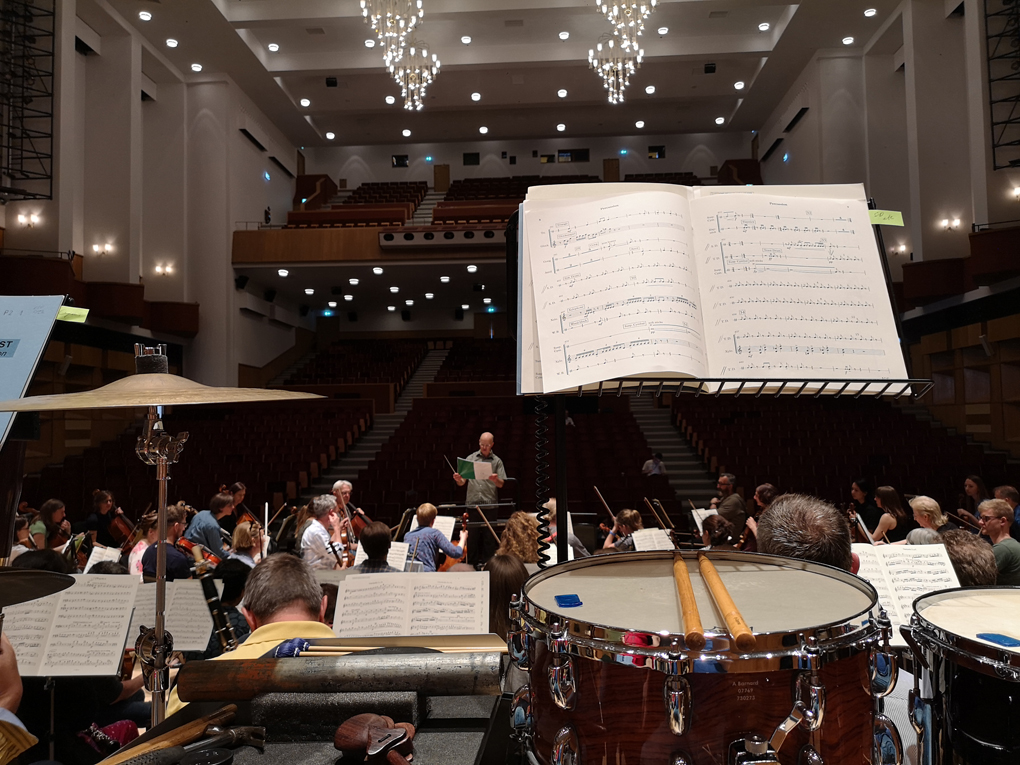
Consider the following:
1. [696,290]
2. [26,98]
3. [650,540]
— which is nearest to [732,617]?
[696,290]

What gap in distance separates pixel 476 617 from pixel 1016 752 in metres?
1.44

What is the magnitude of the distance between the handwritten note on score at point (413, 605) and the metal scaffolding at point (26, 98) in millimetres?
10829

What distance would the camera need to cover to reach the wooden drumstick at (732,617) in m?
0.72

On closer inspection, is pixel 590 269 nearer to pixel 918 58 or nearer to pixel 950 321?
pixel 950 321

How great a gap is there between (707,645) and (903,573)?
1559mm

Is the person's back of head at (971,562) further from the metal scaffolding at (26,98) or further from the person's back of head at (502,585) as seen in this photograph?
the metal scaffolding at (26,98)

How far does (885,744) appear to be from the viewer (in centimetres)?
87

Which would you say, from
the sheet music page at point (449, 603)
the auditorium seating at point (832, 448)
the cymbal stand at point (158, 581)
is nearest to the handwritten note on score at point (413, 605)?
the sheet music page at point (449, 603)

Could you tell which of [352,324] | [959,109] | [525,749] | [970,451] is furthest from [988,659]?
[352,324]

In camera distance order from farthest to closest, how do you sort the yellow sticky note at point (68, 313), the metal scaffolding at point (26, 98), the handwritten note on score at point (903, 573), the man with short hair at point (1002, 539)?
1. the metal scaffolding at point (26, 98)
2. the man with short hair at point (1002, 539)
3. the handwritten note on score at point (903, 573)
4. the yellow sticky note at point (68, 313)

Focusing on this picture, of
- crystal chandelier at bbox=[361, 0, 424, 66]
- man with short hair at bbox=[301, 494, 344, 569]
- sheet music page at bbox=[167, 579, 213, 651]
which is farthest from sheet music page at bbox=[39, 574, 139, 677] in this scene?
crystal chandelier at bbox=[361, 0, 424, 66]

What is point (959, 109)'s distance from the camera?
1138 centimetres

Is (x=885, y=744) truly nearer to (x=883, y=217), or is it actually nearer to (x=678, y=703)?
(x=678, y=703)

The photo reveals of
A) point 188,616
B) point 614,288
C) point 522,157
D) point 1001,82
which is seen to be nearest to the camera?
point 614,288
